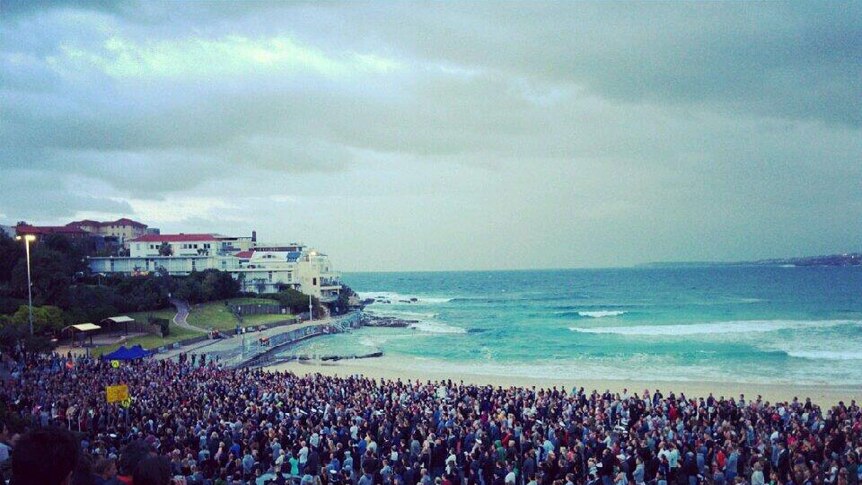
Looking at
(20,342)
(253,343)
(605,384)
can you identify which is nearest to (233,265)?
(253,343)

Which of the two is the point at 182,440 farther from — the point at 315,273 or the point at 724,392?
the point at 315,273

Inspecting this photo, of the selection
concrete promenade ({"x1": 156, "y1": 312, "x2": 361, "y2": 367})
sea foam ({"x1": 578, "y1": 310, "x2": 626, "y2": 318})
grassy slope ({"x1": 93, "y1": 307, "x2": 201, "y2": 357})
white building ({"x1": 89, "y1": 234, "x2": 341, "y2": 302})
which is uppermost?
white building ({"x1": 89, "y1": 234, "x2": 341, "y2": 302})

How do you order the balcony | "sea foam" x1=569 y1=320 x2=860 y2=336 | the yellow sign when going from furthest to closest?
the balcony → "sea foam" x1=569 y1=320 x2=860 y2=336 → the yellow sign

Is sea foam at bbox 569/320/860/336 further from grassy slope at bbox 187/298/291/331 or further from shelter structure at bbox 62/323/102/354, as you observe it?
shelter structure at bbox 62/323/102/354

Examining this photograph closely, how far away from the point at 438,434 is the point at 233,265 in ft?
247

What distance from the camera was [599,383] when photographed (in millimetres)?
33406

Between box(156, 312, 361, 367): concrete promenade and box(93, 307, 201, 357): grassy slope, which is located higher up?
box(93, 307, 201, 357): grassy slope

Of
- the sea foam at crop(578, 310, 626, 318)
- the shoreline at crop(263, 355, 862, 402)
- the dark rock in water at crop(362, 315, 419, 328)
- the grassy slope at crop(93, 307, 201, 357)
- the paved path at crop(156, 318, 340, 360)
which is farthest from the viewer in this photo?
the sea foam at crop(578, 310, 626, 318)

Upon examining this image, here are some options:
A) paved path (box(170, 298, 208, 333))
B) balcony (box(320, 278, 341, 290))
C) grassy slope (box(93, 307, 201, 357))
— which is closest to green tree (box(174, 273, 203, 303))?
paved path (box(170, 298, 208, 333))

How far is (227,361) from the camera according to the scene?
1604 inches

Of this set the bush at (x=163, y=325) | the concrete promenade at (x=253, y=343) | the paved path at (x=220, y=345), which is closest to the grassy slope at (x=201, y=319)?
the bush at (x=163, y=325)

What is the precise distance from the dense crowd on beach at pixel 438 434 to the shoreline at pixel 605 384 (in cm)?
1079

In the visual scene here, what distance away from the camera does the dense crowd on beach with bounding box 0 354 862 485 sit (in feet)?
42.3

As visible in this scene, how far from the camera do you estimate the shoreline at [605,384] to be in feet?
94.5
